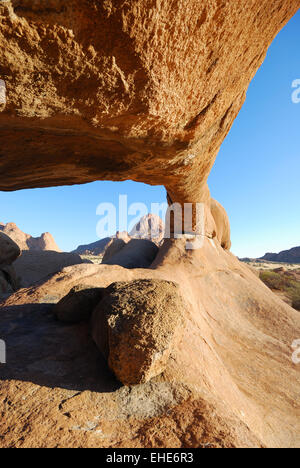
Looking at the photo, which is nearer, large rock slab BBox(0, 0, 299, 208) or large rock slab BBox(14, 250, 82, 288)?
large rock slab BBox(0, 0, 299, 208)

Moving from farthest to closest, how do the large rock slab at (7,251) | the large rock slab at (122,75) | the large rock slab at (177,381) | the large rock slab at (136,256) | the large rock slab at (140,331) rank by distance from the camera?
the large rock slab at (7,251) → the large rock slab at (136,256) → the large rock slab at (140,331) → the large rock slab at (122,75) → the large rock slab at (177,381)

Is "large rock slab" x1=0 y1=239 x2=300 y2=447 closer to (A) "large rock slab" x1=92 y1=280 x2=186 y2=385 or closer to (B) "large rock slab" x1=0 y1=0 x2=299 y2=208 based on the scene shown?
(A) "large rock slab" x1=92 y1=280 x2=186 y2=385

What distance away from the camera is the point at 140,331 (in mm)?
1766

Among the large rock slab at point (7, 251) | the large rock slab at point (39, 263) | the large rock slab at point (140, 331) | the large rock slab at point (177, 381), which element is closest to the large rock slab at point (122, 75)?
the large rock slab at point (140, 331)

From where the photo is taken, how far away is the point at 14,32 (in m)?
1.42

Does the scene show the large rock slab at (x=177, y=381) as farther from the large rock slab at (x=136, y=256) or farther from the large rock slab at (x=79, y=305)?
the large rock slab at (x=136, y=256)

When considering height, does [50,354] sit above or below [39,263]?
below

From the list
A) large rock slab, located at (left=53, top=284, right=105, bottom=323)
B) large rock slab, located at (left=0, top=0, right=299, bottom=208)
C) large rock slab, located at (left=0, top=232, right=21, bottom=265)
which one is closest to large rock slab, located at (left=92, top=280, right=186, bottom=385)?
large rock slab, located at (left=53, top=284, right=105, bottom=323)

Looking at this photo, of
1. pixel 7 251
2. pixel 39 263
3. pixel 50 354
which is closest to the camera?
pixel 50 354

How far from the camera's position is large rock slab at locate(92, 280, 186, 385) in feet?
5.74

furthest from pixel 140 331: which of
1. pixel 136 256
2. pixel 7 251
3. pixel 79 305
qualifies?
pixel 7 251

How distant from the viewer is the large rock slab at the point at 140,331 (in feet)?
5.74

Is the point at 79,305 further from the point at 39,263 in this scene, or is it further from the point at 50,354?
the point at 39,263
